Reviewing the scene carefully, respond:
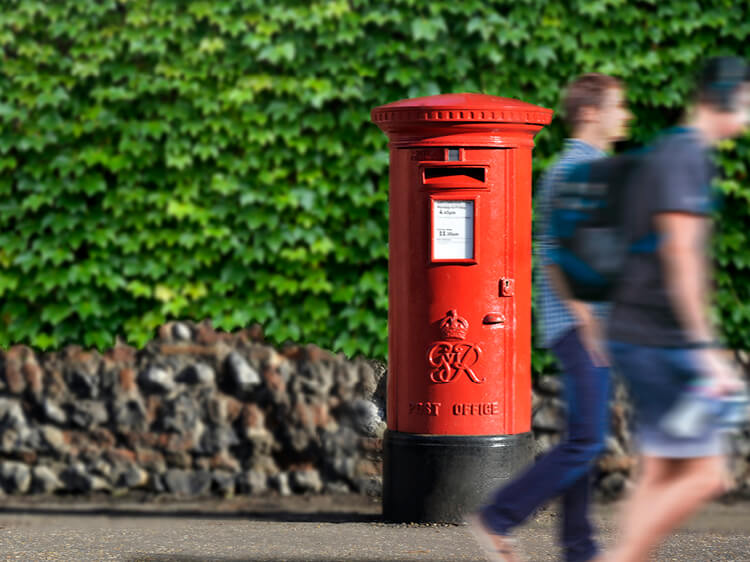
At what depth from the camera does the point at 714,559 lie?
15.1ft

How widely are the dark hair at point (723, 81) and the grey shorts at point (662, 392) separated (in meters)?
0.72

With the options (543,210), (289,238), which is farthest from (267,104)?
(543,210)

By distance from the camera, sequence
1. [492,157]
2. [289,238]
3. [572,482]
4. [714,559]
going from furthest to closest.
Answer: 1. [289,238]
2. [492,157]
3. [714,559]
4. [572,482]

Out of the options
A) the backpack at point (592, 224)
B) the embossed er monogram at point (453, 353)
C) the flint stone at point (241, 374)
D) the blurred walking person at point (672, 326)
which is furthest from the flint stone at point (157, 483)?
the blurred walking person at point (672, 326)

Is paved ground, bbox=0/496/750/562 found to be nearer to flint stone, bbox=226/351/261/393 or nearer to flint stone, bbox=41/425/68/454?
flint stone, bbox=41/425/68/454

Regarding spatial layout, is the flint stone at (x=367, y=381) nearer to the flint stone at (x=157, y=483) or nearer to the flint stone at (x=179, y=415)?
the flint stone at (x=179, y=415)

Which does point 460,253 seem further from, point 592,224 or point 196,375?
point 196,375

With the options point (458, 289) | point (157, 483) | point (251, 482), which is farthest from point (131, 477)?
point (458, 289)

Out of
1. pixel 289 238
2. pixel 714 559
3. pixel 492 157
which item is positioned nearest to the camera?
pixel 714 559

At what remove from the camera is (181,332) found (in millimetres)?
6430

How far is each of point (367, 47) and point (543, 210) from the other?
9.14 feet

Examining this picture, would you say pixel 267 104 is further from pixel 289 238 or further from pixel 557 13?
pixel 557 13

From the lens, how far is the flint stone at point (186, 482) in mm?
6336

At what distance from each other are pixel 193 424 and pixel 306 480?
2.30 feet
